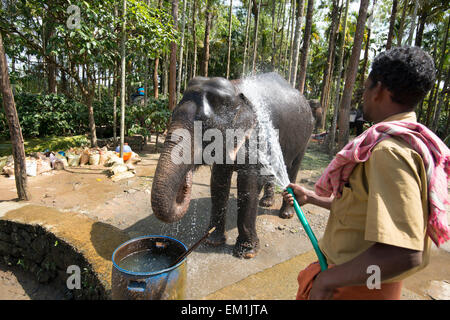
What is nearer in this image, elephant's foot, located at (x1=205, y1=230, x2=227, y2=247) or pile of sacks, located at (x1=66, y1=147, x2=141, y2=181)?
elephant's foot, located at (x1=205, y1=230, x2=227, y2=247)

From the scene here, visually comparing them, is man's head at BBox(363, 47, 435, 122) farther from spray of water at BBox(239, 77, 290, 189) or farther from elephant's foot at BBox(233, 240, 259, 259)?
elephant's foot at BBox(233, 240, 259, 259)

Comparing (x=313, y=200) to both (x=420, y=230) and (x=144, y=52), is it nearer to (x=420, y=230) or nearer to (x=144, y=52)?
(x=420, y=230)

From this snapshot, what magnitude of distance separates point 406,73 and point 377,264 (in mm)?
803

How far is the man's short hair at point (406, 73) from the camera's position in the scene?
3.85ft

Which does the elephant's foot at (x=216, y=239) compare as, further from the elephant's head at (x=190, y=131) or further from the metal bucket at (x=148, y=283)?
the metal bucket at (x=148, y=283)

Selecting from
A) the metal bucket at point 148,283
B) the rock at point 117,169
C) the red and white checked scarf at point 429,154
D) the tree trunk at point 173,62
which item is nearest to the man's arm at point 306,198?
the red and white checked scarf at point 429,154

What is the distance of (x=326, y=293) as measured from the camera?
1248 millimetres

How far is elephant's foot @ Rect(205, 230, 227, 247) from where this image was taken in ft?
13.3

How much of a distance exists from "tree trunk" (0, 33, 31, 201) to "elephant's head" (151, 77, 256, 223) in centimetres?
367

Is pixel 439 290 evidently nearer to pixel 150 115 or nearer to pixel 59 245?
pixel 59 245

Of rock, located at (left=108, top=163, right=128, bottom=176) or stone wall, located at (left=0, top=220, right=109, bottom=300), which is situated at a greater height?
rock, located at (left=108, top=163, right=128, bottom=176)

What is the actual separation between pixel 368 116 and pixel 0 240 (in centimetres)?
580

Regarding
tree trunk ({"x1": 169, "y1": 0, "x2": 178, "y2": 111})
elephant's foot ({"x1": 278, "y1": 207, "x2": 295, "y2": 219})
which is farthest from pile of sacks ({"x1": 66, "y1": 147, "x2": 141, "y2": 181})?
elephant's foot ({"x1": 278, "y1": 207, "x2": 295, "y2": 219})

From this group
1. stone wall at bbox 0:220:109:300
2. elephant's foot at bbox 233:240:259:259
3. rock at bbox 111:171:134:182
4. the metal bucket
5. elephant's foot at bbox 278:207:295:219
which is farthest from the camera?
rock at bbox 111:171:134:182
